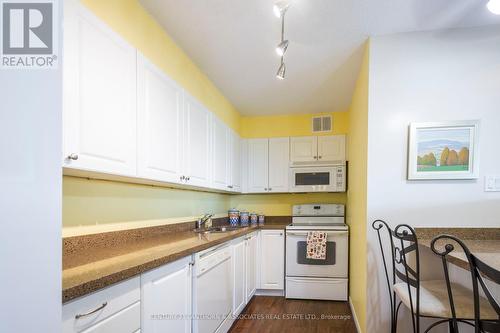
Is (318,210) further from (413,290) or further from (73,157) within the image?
(73,157)

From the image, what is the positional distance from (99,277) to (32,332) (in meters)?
0.42

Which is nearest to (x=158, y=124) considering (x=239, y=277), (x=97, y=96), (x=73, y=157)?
(x=97, y=96)

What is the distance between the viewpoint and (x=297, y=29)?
2.02 metres

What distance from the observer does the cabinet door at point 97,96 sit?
1141 mm

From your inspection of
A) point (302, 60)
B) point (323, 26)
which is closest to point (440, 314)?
point (323, 26)

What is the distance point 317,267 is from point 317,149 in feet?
5.13

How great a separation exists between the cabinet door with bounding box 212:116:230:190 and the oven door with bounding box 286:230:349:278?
1047 mm

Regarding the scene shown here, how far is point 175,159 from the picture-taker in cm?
200

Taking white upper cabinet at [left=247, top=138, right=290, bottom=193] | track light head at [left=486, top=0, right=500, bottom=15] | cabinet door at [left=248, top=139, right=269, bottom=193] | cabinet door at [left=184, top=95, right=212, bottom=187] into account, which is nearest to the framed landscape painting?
track light head at [left=486, top=0, right=500, bottom=15]

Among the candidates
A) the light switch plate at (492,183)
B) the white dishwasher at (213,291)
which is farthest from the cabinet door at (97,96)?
the light switch plate at (492,183)

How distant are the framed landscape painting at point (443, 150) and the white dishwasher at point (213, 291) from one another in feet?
5.09

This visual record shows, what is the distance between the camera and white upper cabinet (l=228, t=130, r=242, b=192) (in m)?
3.42

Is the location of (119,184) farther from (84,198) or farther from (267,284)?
(267,284)

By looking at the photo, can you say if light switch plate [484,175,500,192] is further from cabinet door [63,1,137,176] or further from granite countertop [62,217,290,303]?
cabinet door [63,1,137,176]
